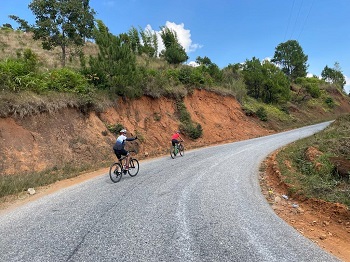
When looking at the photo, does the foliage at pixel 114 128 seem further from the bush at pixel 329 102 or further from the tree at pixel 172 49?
the bush at pixel 329 102

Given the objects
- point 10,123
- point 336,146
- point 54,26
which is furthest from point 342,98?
point 10,123

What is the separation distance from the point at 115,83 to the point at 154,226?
15285 millimetres

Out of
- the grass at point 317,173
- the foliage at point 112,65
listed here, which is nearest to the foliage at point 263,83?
the foliage at point 112,65

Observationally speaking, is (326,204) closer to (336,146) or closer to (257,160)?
(257,160)

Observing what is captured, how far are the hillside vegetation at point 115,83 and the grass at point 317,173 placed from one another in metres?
0.33

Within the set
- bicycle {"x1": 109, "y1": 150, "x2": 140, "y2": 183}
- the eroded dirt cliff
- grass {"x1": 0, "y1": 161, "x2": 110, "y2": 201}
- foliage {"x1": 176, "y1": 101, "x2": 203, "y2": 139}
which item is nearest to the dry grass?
the eroded dirt cliff

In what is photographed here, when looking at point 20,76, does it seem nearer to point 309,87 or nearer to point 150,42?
point 150,42

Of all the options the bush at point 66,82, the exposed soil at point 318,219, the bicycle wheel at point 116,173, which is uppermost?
the bush at point 66,82

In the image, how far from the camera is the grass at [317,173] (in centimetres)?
808

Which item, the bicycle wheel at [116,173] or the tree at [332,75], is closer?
the bicycle wheel at [116,173]

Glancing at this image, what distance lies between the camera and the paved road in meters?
4.73

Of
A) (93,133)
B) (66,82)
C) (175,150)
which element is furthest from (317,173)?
(66,82)

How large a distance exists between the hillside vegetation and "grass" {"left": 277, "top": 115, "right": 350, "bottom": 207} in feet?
1.09

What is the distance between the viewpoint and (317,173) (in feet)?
34.7
